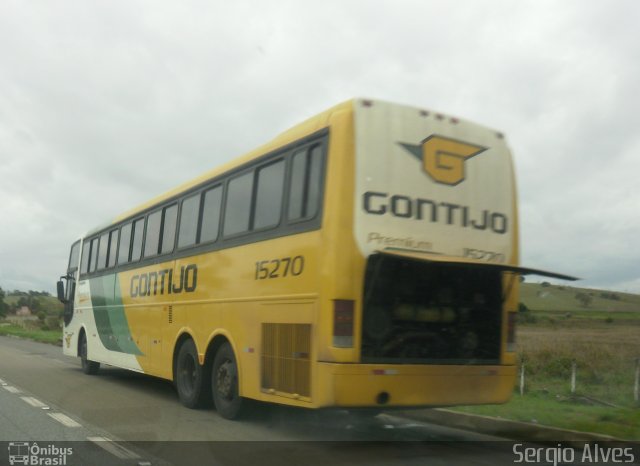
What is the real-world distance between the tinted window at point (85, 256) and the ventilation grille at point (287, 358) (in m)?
10.3

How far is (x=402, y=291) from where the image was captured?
24.5ft

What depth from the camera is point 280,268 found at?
8.08 metres

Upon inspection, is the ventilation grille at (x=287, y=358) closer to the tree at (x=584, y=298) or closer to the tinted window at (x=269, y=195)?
the tinted window at (x=269, y=195)

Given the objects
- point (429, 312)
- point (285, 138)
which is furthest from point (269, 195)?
point (429, 312)

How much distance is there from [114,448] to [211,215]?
4034 millimetres

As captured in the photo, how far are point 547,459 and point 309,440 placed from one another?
2696mm

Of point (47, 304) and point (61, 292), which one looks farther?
point (47, 304)

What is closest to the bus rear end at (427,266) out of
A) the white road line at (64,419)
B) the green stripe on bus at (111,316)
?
the white road line at (64,419)

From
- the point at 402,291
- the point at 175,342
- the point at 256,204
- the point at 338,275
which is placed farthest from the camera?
the point at 175,342

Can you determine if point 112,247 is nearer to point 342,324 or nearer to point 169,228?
point 169,228

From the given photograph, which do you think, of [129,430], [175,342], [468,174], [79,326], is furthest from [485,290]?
[79,326]

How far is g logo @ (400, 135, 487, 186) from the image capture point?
7793 millimetres

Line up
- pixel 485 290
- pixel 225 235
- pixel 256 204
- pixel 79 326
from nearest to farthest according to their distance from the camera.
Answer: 1. pixel 485 290
2. pixel 256 204
3. pixel 225 235
4. pixel 79 326

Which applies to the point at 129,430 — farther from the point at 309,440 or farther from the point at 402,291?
the point at 402,291
